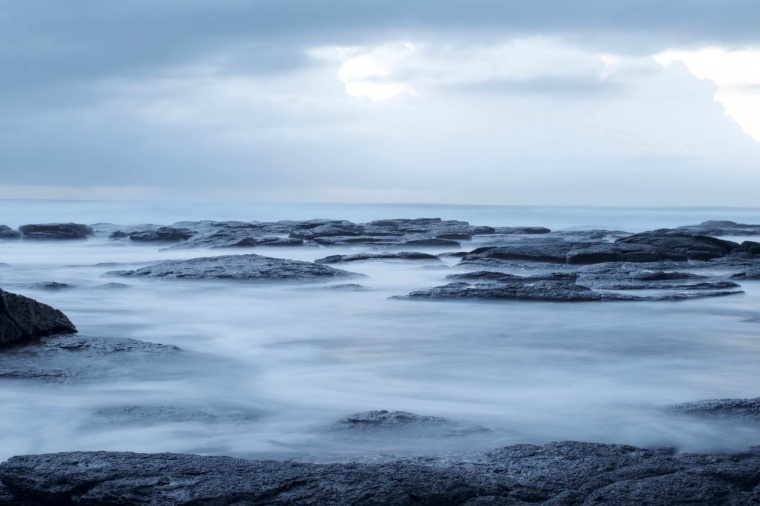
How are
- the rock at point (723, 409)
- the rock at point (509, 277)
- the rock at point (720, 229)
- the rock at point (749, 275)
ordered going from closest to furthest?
the rock at point (723, 409) < the rock at point (509, 277) < the rock at point (749, 275) < the rock at point (720, 229)

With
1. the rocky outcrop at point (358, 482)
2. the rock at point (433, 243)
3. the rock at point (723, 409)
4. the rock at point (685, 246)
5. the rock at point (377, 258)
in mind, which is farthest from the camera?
the rock at point (433, 243)

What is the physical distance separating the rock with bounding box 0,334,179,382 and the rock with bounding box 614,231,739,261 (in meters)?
11.6

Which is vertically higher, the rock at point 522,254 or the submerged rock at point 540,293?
the rock at point 522,254

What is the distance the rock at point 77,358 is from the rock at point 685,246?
11588 mm

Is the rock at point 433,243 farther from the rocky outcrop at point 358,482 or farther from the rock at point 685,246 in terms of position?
the rocky outcrop at point 358,482

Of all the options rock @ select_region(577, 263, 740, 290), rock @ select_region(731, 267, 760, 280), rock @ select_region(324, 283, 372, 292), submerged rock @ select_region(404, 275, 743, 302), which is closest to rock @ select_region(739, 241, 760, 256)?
rock @ select_region(731, 267, 760, 280)

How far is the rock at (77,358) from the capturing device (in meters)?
5.60

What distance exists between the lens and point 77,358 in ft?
19.7

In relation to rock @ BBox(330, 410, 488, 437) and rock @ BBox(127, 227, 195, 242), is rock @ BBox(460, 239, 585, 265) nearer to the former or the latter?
rock @ BBox(330, 410, 488, 437)

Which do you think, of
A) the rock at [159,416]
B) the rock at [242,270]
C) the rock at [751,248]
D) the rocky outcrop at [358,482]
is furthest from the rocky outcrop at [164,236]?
the rocky outcrop at [358,482]

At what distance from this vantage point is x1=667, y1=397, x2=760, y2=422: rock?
457 centimetres

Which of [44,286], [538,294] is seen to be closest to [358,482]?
[538,294]

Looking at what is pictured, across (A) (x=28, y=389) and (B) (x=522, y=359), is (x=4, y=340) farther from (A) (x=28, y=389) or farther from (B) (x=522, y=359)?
(B) (x=522, y=359)

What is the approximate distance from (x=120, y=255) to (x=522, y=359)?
16.5 m
